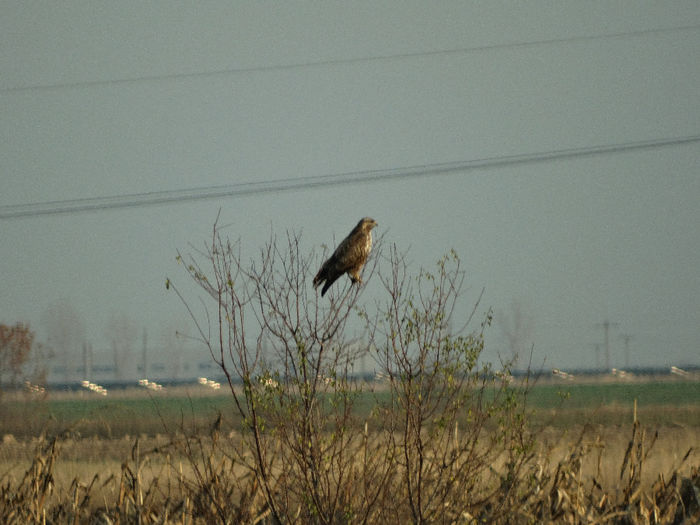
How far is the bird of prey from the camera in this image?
8.02m

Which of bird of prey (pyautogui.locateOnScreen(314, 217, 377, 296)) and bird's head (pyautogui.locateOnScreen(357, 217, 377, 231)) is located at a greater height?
bird's head (pyautogui.locateOnScreen(357, 217, 377, 231))

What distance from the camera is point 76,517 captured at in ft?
26.8

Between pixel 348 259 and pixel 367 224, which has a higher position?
pixel 367 224

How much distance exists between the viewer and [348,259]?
806cm

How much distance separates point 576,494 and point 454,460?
4.74 ft

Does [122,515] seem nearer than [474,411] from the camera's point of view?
No

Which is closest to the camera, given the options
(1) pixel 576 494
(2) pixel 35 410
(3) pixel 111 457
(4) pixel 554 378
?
(1) pixel 576 494

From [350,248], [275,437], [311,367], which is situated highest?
[350,248]

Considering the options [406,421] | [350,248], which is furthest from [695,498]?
[350,248]

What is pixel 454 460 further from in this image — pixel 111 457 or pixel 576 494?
pixel 111 457

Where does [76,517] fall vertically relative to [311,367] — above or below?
below

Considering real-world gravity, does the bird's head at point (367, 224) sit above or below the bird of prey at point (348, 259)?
above

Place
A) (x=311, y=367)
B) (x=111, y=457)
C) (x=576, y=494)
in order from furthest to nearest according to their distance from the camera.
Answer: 1. (x=111, y=457)
2. (x=576, y=494)
3. (x=311, y=367)

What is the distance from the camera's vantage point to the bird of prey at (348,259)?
802 centimetres
